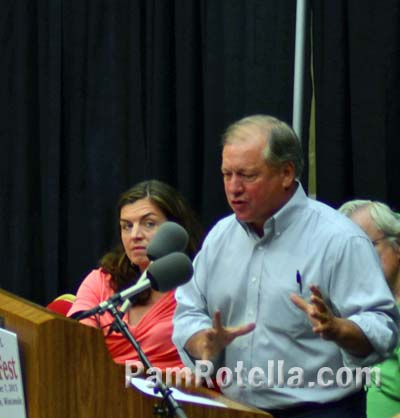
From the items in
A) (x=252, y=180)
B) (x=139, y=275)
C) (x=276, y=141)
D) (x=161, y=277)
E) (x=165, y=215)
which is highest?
(x=276, y=141)

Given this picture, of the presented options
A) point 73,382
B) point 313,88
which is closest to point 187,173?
point 313,88

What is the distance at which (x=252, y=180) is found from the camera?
10.1ft

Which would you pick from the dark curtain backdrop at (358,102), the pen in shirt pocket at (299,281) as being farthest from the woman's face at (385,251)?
the pen in shirt pocket at (299,281)

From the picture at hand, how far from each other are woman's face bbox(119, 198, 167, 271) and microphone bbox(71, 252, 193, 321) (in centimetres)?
124

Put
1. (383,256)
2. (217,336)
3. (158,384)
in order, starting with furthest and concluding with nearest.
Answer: (383,256) < (217,336) < (158,384)

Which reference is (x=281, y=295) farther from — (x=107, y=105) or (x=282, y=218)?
(x=107, y=105)

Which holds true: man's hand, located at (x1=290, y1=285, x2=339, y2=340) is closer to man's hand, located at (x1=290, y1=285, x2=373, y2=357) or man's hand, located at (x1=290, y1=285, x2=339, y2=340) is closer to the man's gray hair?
man's hand, located at (x1=290, y1=285, x2=373, y2=357)

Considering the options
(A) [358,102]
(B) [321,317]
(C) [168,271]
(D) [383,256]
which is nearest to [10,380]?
(C) [168,271]

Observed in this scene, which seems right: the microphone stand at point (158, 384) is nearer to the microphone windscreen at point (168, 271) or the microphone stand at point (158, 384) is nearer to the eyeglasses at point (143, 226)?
the microphone windscreen at point (168, 271)

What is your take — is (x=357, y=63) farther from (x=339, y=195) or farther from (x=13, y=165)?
(x=13, y=165)

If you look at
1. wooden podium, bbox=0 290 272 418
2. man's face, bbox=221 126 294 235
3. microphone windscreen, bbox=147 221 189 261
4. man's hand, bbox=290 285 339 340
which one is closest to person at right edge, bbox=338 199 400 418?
man's face, bbox=221 126 294 235

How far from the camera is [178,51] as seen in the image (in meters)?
4.65

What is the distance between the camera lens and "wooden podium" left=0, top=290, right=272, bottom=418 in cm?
250

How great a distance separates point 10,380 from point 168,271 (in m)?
0.48
